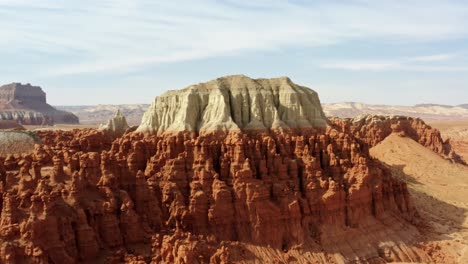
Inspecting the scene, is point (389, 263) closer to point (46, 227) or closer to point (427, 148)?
point (46, 227)

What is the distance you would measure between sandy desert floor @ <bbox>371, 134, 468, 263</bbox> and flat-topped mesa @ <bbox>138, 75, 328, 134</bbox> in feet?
47.2

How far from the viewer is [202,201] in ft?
123

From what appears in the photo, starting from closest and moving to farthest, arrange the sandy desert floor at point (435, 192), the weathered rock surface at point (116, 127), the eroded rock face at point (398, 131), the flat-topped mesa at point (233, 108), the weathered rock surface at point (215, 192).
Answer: the weathered rock surface at point (215, 192) < the flat-topped mesa at point (233, 108) < the sandy desert floor at point (435, 192) < the weathered rock surface at point (116, 127) < the eroded rock face at point (398, 131)

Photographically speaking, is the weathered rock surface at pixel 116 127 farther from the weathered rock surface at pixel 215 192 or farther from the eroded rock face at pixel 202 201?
the eroded rock face at pixel 202 201

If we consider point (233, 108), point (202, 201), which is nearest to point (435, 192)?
point (233, 108)

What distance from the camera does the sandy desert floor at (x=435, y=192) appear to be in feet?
150

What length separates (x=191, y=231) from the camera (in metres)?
37.1

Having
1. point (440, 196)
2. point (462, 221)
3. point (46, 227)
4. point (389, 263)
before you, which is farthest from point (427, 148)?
point (46, 227)

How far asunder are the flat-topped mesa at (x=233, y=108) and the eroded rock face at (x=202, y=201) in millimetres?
1411

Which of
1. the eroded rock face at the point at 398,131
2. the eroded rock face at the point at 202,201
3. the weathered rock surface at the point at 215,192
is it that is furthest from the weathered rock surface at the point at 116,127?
the eroded rock face at the point at 398,131

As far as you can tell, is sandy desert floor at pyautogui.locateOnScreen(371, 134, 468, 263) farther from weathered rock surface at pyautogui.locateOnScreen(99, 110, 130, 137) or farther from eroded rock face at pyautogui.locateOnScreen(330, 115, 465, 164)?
weathered rock surface at pyautogui.locateOnScreen(99, 110, 130, 137)

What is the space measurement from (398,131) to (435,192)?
83.5 ft

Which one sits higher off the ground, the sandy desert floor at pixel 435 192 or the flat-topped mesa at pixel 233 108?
the flat-topped mesa at pixel 233 108

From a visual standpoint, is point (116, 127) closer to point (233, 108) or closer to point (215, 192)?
point (233, 108)
